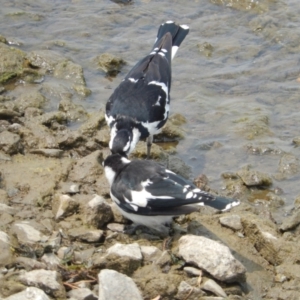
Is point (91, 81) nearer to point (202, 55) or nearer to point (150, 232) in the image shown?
point (202, 55)

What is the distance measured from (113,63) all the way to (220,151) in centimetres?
238

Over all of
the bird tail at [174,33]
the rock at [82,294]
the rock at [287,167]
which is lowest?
the rock at [287,167]

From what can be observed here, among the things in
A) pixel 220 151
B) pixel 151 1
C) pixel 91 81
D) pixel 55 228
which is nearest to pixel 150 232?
pixel 55 228

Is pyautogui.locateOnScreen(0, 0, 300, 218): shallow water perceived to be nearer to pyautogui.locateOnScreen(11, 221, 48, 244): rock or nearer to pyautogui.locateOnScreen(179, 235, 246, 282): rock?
pyautogui.locateOnScreen(179, 235, 246, 282): rock

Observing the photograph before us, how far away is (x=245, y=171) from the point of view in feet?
23.1

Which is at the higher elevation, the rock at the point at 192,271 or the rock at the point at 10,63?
the rock at the point at 10,63

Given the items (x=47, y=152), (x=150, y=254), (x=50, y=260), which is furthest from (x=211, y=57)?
(x=50, y=260)

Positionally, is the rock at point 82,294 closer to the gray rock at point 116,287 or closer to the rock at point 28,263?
the gray rock at point 116,287

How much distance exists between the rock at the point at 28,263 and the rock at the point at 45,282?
213mm

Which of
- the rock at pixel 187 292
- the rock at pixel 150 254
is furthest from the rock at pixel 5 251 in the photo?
the rock at pixel 187 292

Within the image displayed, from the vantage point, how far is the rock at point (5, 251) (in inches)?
181

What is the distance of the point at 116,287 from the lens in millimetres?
4285

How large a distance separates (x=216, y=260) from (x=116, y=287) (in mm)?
878

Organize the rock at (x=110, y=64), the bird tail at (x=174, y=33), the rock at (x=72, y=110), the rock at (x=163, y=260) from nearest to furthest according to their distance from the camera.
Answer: the rock at (x=163, y=260) → the rock at (x=72, y=110) → the bird tail at (x=174, y=33) → the rock at (x=110, y=64)
